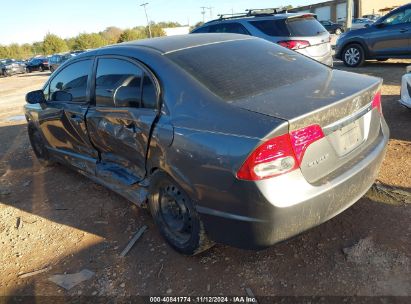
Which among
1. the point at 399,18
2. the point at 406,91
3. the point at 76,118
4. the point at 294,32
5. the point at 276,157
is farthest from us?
the point at 399,18

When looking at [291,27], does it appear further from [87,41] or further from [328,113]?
[87,41]

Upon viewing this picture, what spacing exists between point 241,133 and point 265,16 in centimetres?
716

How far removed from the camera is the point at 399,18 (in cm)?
997

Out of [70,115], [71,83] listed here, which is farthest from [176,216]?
[71,83]

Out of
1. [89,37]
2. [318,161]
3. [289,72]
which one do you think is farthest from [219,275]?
[89,37]

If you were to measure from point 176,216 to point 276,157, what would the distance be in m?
1.17

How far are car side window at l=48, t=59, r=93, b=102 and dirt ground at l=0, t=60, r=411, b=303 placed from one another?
1147 millimetres

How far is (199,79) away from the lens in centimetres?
281

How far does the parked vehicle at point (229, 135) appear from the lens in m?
2.28

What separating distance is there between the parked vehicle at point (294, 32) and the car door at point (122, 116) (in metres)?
5.25

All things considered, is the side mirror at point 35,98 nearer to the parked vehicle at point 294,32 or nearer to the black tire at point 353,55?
the parked vehicle at point 294,32

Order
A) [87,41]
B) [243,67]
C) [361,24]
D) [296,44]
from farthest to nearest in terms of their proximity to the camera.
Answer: [87,41] < [361,24] < [296,44] < [243,67]

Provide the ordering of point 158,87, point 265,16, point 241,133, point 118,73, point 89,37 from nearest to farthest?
point 241,133 < point 158,87 < point 118,73 < point 265,16 < point 89,37

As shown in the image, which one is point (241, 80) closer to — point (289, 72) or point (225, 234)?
point (289, 72)
